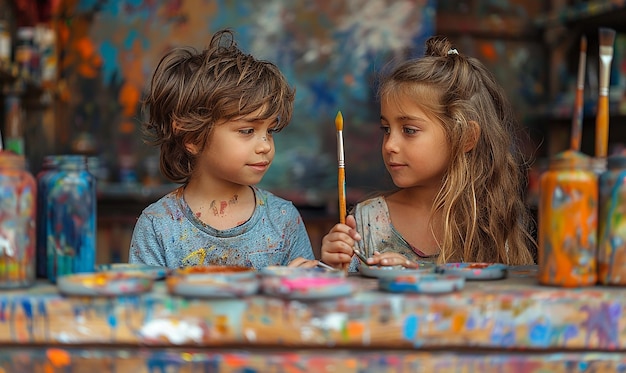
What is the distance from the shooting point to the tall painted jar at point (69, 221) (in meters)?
1.20

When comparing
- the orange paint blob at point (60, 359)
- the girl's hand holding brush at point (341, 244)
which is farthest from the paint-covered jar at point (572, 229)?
the orange paint blob at point (60, 359)

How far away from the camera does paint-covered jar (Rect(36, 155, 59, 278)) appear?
3.98 feet

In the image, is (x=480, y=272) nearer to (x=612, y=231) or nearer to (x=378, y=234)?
(x=612, y=231)

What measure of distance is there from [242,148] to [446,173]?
A: 1.81 feet

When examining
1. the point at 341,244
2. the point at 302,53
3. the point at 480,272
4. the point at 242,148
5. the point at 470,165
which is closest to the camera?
the point at 480,272

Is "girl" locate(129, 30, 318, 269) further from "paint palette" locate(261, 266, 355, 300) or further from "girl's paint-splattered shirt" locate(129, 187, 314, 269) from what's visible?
"paint palette" locate(261, 266, 355, 300)

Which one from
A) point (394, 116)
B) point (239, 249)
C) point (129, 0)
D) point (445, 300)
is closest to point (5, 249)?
point (445, 300)

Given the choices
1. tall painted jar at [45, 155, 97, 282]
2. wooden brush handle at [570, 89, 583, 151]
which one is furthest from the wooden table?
wooden brush handle at [570, 89, 583, 151]

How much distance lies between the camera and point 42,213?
1213mm

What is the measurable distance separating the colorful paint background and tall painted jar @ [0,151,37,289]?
3.56 metres

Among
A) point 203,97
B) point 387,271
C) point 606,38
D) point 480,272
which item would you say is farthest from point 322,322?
point 203,97

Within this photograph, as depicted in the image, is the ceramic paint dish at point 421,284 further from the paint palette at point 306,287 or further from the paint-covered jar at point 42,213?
the paint-covered jar at point 42,213

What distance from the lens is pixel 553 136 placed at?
507 centimetres

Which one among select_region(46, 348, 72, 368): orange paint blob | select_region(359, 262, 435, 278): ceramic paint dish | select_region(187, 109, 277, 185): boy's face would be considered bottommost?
select_region(46, 348, 72, 368): orange paint blob
